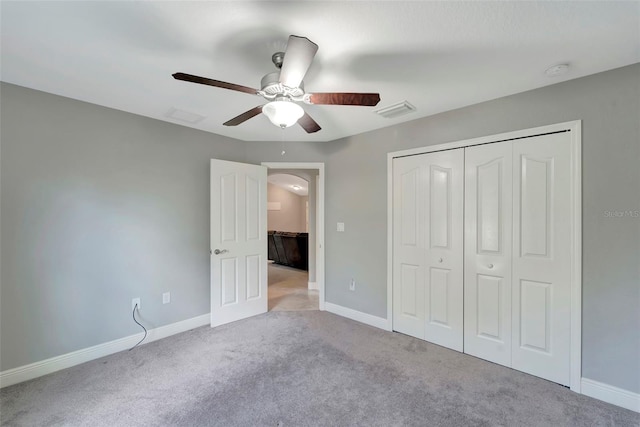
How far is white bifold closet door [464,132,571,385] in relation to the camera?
2.15 m

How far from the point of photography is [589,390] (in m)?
2.01

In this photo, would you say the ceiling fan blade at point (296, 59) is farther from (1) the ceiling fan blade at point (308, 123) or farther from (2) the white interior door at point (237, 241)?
(2) the white interior door at point (237, 241)

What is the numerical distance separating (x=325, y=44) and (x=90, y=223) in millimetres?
2562

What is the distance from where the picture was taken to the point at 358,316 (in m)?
3.46

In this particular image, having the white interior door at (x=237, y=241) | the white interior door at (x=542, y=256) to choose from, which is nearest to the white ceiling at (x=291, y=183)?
the white interior door at (x=237, y=241)

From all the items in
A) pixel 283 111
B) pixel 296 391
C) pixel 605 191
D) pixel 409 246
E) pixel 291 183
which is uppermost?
pixel 291 183

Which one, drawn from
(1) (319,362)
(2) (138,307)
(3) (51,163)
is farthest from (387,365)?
(3) (51,163)

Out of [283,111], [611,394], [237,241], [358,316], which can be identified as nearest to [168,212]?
[237,241]

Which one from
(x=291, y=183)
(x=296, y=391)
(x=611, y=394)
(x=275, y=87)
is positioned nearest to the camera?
(x=275, y=87)

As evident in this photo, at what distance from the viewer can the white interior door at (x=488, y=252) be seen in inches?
94.3

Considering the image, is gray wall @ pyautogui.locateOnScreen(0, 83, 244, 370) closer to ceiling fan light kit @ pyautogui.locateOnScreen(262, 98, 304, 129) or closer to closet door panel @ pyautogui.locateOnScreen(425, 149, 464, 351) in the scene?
ceiling fan light kit @ pyautogui.locateOnScreen(262, 98, 304, 129)

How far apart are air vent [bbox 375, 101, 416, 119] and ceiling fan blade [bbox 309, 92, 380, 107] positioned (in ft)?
3.50

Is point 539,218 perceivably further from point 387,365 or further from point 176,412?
point 176,412

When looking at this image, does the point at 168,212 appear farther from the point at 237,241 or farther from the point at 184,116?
the point at 184,116
